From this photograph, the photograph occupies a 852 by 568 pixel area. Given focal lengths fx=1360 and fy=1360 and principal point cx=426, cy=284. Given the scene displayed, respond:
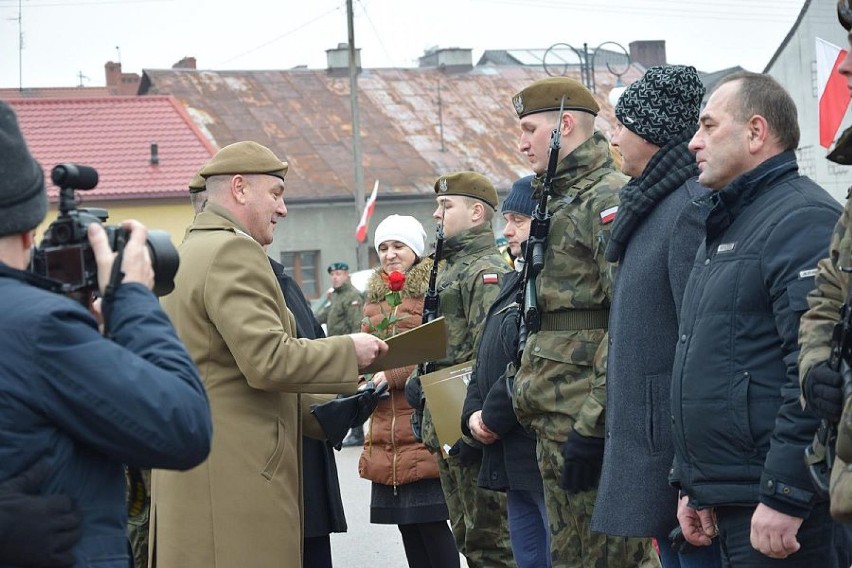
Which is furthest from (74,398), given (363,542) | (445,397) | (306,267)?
(306,267)

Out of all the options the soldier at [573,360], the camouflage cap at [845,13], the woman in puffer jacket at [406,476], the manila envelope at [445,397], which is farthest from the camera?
the woman in puffer jacket at [406,476]

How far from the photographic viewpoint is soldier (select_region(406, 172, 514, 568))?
687 cm

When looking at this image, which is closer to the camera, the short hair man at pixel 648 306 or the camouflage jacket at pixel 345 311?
the short hair man at pixel 648 306

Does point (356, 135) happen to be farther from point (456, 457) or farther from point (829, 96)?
point (456, 457)

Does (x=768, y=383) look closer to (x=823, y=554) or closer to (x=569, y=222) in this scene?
(x=823, y=554)

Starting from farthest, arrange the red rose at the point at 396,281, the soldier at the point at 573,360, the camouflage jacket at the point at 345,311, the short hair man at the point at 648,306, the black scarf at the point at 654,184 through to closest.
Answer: the camouflage jacket at the point at 345,311 → the red rose at the point at 396,281 → the soldier at the point at 573,360 → the black scarf at the point at 654,184 → the short hair man at the point at 648,306

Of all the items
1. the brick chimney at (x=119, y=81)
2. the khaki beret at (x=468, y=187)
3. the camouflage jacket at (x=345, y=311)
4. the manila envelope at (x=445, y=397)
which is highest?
the brick chimney at (x=119, y=81)

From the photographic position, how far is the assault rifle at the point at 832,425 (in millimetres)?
3279

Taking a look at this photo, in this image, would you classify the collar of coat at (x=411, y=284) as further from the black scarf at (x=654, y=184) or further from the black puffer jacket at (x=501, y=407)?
the black scarf at (x=654, y=184)

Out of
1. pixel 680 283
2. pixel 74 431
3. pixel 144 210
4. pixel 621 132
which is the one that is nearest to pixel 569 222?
pixel 621 132

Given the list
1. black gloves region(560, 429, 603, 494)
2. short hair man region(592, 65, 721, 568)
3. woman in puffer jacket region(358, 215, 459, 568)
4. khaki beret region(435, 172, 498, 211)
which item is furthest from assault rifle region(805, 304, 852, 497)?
khaki beret region(435, 172, 498, 211)

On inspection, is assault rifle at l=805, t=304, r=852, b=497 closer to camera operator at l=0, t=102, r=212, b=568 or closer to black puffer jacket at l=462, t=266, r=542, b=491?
camera operator at l=0, t=102, r=212, b=568

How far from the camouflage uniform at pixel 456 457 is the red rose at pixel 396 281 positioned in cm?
49

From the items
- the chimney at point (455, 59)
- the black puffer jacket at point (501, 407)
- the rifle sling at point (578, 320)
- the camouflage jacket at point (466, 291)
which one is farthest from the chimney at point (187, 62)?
the rifle sling at point (578, 320)
